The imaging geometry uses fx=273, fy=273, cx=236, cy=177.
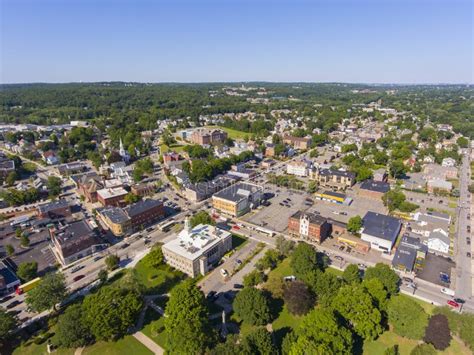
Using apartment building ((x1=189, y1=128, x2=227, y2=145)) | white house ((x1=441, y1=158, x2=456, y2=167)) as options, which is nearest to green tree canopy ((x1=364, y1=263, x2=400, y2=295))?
white house ((x1=441, y1=158, x2=456, y2=167))

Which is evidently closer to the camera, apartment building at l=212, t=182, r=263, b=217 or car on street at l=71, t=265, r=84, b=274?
car on street at l=71, t=265, r=84, b=274

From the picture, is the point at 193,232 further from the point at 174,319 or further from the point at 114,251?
the point at 174,319

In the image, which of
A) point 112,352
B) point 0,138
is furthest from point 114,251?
point 0,138

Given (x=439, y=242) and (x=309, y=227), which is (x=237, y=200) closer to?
(x=309, y=227)

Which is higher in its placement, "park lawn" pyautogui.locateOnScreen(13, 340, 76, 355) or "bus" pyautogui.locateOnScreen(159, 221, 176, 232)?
"bus" pyautogui.locateOnScreen(159, 221, 176, 232)

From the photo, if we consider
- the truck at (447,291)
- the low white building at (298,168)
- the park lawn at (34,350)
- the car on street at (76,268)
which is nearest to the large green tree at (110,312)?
the park lawn at (34,350)

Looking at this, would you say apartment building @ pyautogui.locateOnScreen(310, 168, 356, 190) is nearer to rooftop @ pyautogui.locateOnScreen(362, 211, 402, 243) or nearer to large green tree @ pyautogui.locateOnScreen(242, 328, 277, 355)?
rooftop @ pyautogui.locateOnScreen(362, 211, 402, 243)
